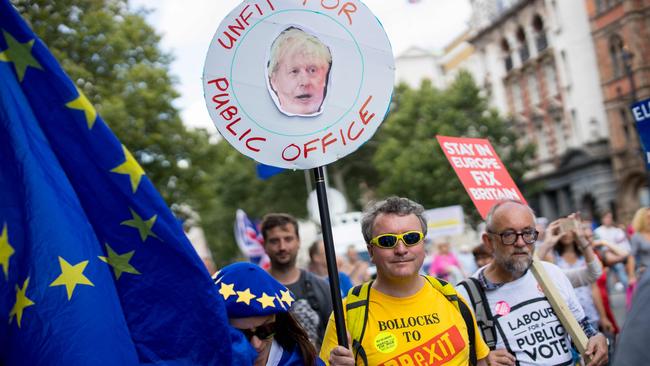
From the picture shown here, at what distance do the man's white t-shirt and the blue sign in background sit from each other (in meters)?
2.66

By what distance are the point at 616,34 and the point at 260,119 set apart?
114ft

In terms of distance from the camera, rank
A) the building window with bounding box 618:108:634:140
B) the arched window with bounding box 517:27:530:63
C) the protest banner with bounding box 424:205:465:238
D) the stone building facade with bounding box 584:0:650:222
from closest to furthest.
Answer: the protest banner with bounding box 424:205:465:238 → the stone building facade with bounding box 584:0:650:222 → the building window with bounding box 618:108:634:140 → the arched window with bounding box 517:27:530:63

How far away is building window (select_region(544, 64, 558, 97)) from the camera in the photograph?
3997 cm

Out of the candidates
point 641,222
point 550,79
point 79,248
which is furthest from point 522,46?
point 79,248

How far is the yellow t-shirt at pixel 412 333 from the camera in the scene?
3412 mm

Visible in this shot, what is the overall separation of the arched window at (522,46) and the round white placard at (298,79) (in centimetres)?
4007

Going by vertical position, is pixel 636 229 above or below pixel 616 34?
below

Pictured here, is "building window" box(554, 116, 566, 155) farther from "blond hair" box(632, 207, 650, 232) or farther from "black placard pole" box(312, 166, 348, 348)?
"black placard pole" box(312, 166, 348, 348)

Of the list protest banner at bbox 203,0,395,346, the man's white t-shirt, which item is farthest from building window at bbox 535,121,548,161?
protest banner at bbox 203,0,395,346

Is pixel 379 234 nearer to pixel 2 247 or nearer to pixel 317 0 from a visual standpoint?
pixel 317 0

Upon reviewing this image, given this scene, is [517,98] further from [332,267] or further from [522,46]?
[332,267]

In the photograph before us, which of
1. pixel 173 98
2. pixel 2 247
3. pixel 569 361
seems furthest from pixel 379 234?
pixel 173 98

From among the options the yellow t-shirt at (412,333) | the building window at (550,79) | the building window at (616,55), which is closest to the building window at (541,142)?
the building window at (550,79)

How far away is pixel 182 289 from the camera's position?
2711 millimetres
